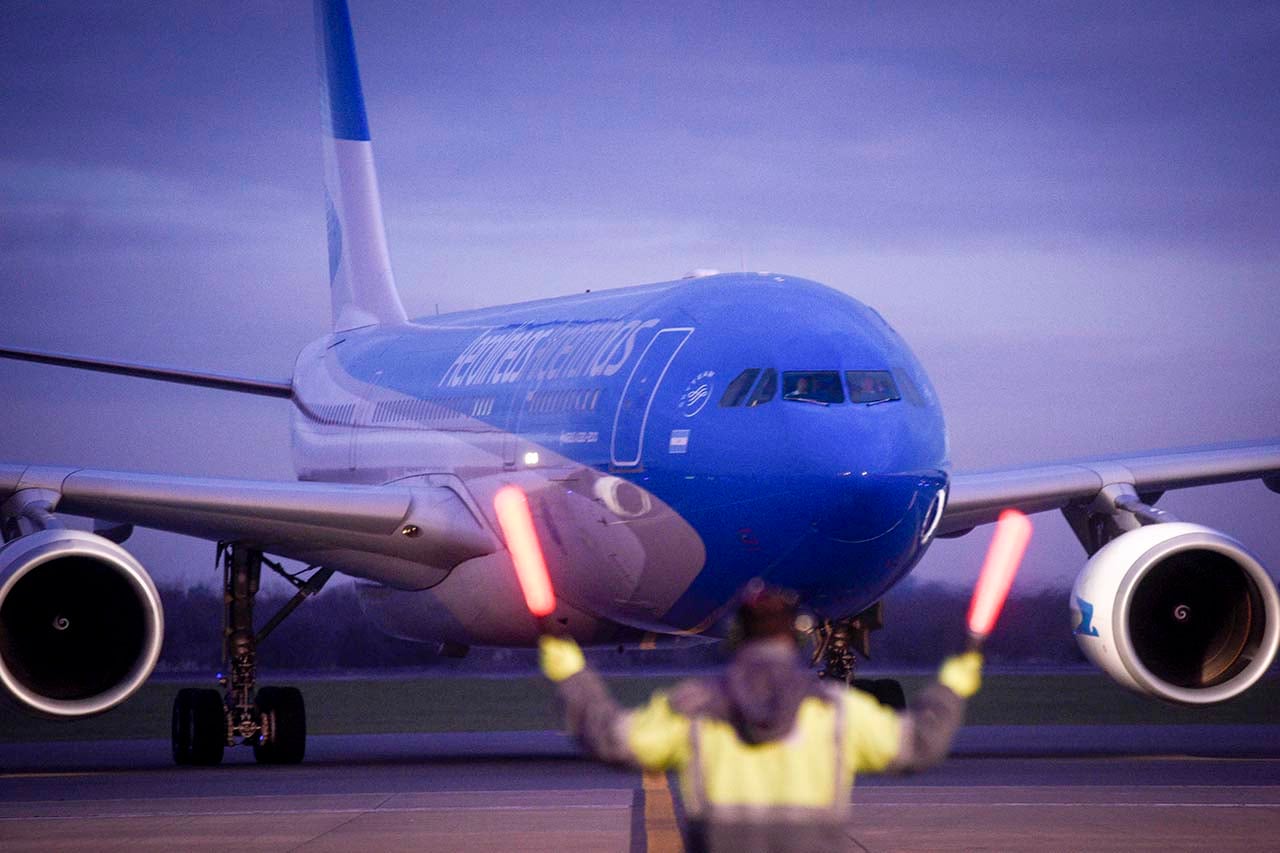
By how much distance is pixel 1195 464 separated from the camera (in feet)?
60.4

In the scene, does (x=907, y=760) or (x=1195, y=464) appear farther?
(x=1195, y=464)

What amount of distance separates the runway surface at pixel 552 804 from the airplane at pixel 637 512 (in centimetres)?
97

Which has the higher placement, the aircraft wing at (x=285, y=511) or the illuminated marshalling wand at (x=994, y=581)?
the aircraft wing at (x=285, y=511)

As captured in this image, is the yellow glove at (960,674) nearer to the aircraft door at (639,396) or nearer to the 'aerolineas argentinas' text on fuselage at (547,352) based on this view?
the aircraft door at (639,396)

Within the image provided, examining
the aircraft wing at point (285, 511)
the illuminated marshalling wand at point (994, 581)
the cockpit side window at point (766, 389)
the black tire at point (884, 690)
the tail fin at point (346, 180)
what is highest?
the tail fin at point (346, 180)

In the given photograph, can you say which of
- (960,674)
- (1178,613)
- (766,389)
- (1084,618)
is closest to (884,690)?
(1084,618)

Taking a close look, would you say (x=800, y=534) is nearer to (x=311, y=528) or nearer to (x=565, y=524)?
(x=565, y=524)

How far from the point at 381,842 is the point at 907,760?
635cm

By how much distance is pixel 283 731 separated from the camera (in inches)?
756

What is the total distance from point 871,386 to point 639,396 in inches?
74.1

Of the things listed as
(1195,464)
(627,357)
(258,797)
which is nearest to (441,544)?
(627,357)

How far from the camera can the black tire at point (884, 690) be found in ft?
63.4

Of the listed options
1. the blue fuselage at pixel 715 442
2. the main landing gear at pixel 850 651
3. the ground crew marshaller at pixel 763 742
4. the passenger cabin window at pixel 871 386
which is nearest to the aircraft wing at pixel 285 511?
the blue fuselage at pixel 715 442

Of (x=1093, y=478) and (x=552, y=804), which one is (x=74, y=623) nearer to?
(x=552, y=804)
